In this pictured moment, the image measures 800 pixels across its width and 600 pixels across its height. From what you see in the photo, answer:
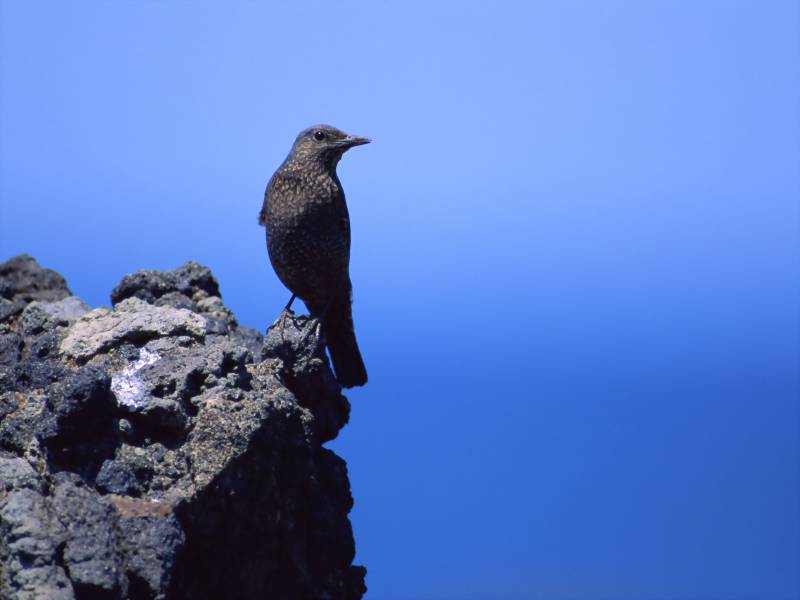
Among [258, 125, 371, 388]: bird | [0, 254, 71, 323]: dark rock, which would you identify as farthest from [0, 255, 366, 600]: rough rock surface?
[0, 254, 71, 323]: dark rock

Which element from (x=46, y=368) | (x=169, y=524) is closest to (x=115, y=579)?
(x=169, y=524)

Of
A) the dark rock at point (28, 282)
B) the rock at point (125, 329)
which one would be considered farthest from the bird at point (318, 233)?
the dark rock at point (28, 282)

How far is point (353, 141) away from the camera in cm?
607

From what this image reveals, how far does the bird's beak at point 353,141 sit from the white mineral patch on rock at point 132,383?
197cm

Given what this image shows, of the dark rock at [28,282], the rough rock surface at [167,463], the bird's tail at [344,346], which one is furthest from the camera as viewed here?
the dark rock at [28,282]

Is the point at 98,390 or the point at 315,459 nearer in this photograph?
the point at 98,390

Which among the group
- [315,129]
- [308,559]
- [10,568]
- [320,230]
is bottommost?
[10,568]

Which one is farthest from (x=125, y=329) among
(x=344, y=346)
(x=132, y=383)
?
(x=344, y=346)

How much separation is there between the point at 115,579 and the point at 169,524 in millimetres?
314

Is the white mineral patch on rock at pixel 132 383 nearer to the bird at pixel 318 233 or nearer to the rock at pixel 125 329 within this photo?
the rock at pixel 125 329

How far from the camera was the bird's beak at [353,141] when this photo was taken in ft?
19.8

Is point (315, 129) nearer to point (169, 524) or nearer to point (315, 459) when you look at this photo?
point (315, 459)

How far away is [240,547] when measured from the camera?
448 centimetres

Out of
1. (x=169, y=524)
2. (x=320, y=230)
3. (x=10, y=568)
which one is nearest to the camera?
(x=10, y=568)
